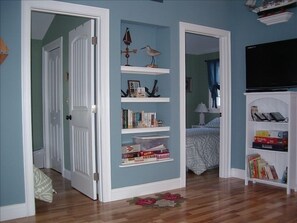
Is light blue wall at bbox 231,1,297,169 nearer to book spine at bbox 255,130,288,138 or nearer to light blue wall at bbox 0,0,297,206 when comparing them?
light blue wall at bbox 0,0,297,206

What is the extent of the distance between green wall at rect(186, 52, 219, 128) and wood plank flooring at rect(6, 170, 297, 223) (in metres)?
3.48

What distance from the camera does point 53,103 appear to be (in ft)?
17.3

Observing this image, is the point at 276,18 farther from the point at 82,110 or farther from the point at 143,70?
the point at 82,110

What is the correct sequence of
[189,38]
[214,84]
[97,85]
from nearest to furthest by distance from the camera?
[97,85]
[189,38]
[214,84]

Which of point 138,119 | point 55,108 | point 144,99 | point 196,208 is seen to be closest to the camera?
point 196,208

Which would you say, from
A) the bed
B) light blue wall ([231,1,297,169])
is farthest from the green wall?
light blue wall ([231,1,297,169])

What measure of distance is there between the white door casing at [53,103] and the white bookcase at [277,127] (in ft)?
9.45

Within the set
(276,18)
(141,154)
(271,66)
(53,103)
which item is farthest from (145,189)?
(276,18)

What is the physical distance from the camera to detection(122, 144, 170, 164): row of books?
367 centimetres

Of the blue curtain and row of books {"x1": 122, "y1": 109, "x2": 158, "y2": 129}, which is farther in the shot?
the blue curtain

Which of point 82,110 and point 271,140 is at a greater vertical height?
point 82,110

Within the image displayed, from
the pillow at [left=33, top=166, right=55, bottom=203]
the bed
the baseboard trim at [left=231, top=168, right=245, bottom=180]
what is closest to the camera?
the pillow at [left=33, top=166, right=55, bottom=203]

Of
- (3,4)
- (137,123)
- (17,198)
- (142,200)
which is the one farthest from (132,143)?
(3,4)

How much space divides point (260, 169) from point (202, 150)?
106 cm
